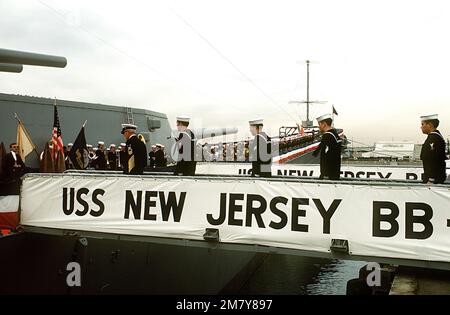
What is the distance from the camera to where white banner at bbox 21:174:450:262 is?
5281 mm

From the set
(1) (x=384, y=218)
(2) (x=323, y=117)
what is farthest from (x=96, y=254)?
(1) (x=384, y=218)

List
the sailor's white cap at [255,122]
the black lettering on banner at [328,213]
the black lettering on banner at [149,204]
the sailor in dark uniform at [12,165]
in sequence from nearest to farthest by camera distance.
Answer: the black lettering on banner at [328,213]
the black lettering on banner at [149,204]
the sailor's white cap at [255,122]
the sailor in dark uniform at [12,165]

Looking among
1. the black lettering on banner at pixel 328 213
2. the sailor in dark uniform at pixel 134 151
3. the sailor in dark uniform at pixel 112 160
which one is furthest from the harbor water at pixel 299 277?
the black lettering on banner at pixel 328 213

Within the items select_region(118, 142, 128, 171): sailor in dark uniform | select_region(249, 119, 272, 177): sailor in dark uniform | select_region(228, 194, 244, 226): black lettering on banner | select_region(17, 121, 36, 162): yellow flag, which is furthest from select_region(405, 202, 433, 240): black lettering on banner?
select_region(17, 121, 36, 162): yellow flag

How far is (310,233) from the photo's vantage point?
563 cm

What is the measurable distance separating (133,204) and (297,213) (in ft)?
8.20

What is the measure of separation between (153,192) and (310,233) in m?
2.39

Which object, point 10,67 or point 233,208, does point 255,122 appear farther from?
point 10,67

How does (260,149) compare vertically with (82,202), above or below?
above

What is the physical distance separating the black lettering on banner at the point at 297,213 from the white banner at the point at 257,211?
1cm

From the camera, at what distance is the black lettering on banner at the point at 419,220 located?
206 inches

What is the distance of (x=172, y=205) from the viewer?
20.8ft

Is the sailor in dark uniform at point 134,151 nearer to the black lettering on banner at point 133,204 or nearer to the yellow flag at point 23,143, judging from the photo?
the black lettering on banner at point 133,204
